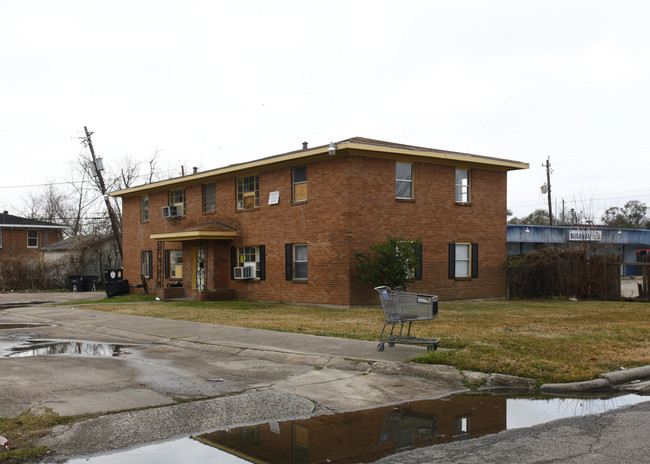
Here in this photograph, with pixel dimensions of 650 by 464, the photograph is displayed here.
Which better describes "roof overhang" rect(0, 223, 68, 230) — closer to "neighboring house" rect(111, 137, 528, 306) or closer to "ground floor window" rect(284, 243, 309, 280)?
"neighboring house" rect(111, 137, 528, 306)

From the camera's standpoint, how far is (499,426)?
6523 millimetres

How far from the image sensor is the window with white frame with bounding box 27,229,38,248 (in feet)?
170

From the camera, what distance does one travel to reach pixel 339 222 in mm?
21500

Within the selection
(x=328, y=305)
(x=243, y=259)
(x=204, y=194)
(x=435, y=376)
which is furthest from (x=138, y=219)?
(x=435, y=376)

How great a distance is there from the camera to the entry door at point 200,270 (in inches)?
1075

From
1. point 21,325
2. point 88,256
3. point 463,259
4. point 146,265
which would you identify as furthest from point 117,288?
point 463,259

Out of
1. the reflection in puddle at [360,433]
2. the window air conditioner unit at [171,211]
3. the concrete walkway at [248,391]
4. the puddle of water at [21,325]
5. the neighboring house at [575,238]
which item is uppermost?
the window air conditioner unit at [171,211]

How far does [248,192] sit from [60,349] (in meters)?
14.6

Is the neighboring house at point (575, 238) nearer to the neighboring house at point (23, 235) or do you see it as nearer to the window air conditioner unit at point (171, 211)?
the window air conditioner unit at point (171, 211)

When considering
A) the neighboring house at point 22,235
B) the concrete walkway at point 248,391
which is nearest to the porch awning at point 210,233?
the concrete walkway at point 248,391

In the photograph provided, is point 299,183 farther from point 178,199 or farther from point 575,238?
point 575,238

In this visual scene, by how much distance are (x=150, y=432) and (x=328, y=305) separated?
15.8 m

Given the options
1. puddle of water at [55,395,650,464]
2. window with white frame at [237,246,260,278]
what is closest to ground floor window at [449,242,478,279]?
window with white frame at [237,246,260,278]

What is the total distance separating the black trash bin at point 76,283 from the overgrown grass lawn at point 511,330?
15767mm
